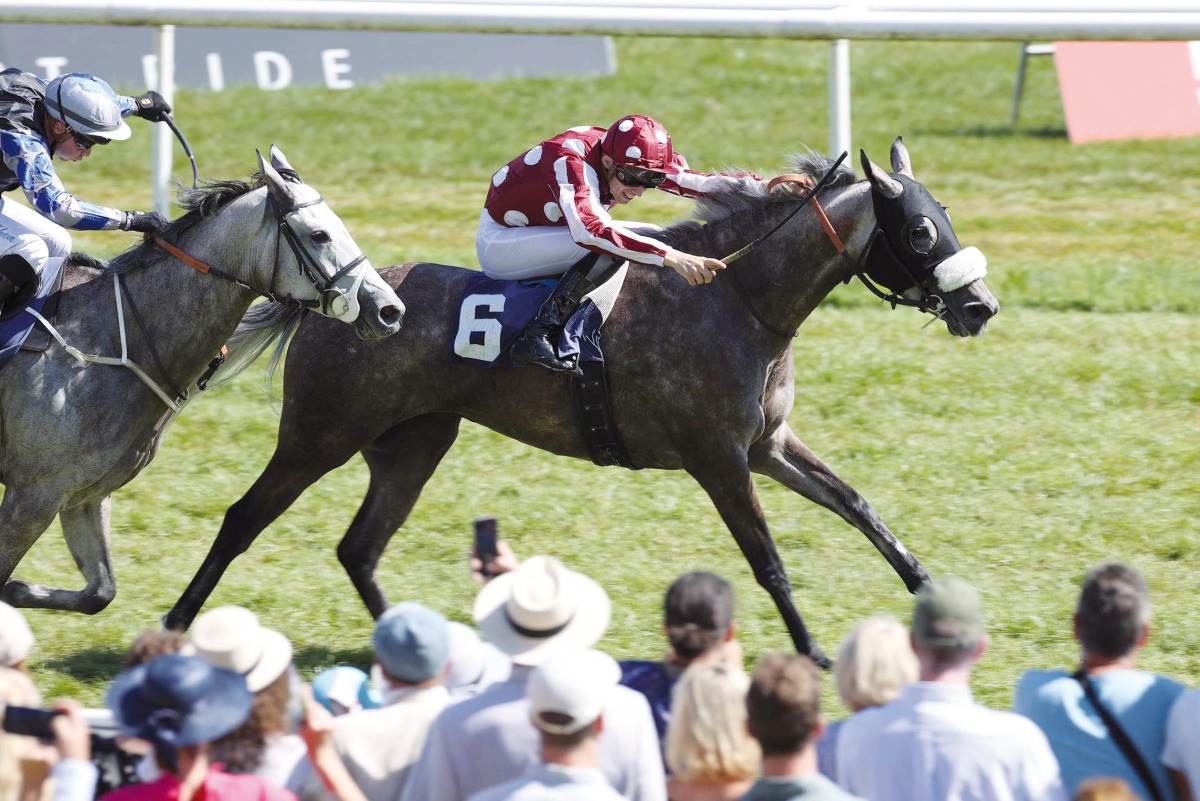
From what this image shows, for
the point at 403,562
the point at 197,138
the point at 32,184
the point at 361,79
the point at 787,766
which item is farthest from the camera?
the point at 361,79

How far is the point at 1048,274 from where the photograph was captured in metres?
12.2

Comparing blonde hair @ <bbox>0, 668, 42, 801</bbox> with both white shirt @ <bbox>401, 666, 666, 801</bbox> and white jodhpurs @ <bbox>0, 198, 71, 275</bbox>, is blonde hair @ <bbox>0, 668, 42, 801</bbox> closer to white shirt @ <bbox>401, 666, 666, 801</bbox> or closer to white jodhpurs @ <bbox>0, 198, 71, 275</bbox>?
white shirt @ <bbox>401, 666, 666, 801</bbox>

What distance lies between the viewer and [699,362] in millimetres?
6422

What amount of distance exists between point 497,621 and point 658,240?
9.53 ft

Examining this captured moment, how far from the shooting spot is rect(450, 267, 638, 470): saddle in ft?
21.0

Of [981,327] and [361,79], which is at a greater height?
[361,79]

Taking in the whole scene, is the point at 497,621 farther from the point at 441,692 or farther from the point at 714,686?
the point at 714,686

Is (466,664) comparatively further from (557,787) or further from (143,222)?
(143,222)

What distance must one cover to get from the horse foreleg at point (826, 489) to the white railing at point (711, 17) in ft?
12.5

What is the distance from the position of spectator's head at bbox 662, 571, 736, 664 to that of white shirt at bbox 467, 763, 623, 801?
0.63 metres

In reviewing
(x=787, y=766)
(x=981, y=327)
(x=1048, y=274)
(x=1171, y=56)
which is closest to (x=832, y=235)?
(x=981, y=327)

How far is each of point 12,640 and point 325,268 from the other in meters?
2.25

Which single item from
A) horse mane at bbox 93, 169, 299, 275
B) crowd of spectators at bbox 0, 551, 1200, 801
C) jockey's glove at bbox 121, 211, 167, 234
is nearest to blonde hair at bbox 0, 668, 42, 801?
crowd of spectators at bbox 0, 551, 1200, 801

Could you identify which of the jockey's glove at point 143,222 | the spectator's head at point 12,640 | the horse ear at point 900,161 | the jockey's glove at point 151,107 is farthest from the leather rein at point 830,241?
the spectator's head at point 12,640
